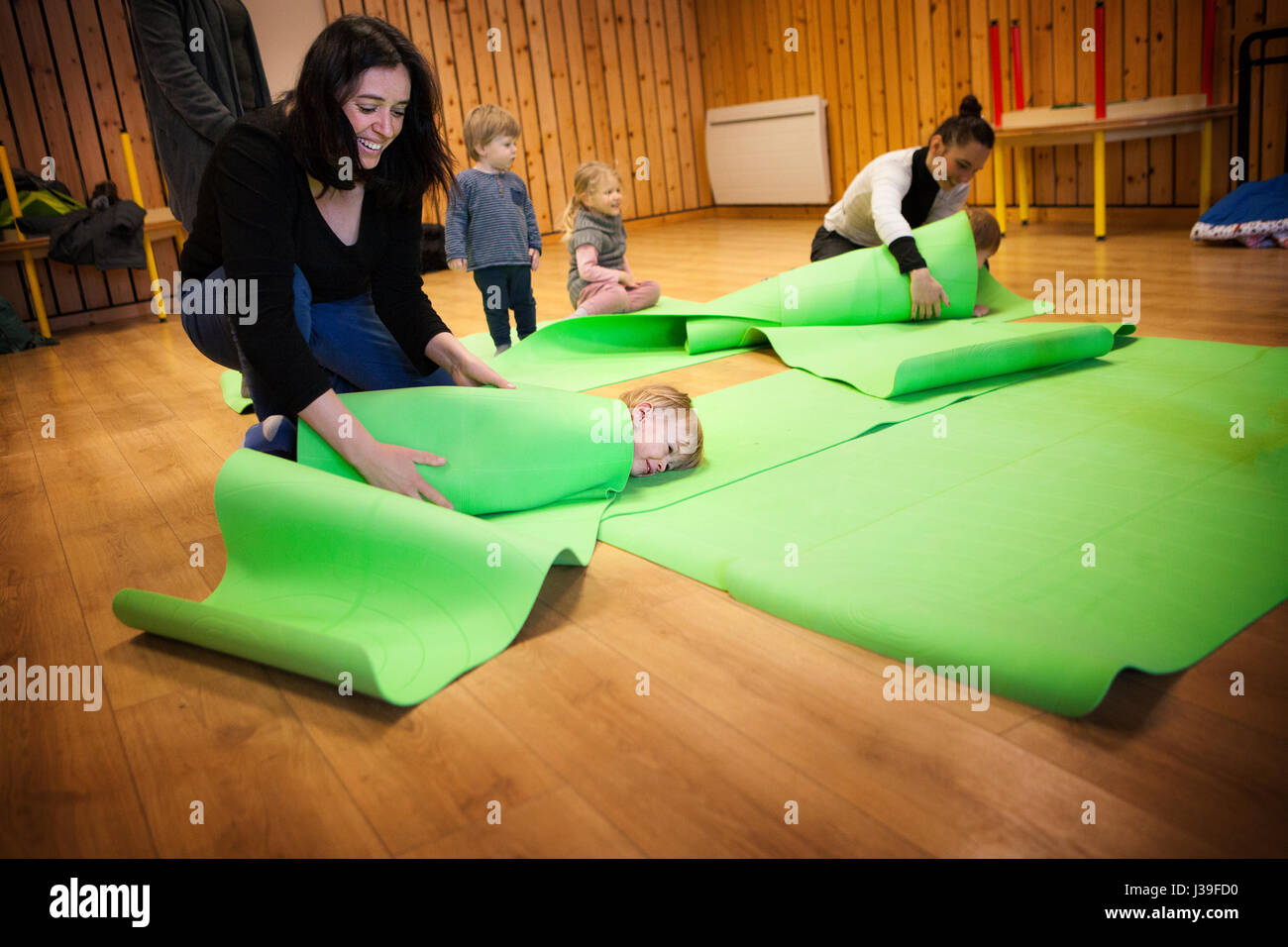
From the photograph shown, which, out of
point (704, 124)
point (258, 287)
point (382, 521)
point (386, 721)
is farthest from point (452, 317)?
point (704, 124)

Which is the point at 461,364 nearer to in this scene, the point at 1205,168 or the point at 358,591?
the point at 358,591

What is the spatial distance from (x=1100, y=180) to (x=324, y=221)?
4060mm

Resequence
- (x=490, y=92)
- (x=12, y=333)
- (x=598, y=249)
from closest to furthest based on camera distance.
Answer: (x=598, y=249), (x=12, y=333), (x=490, y=92)

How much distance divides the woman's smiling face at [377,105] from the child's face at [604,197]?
2192 mm

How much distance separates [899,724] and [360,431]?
3.49 ft

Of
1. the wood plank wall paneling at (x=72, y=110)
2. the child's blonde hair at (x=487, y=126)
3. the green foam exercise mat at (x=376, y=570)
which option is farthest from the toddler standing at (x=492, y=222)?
the wood plank wall paneling at (x=72, y=110)

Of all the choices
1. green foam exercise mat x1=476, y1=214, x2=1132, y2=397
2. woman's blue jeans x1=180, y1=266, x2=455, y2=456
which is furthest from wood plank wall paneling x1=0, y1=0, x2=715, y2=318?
woman's blue jeans x1=180, y1=266, x2=455, y2=456

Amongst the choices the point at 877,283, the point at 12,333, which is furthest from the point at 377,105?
the point at 12,333

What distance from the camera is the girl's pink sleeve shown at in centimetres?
402

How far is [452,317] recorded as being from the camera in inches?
184

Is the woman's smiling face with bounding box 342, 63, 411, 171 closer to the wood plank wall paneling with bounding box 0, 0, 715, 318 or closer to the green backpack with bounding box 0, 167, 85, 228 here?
the wood plank wall paneling with bounding box 0, 0, 715, 318

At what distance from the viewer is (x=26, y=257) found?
207 inches

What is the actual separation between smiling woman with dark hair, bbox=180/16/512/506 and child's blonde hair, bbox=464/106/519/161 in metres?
1.61

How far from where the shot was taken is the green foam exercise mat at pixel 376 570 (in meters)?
1.40
